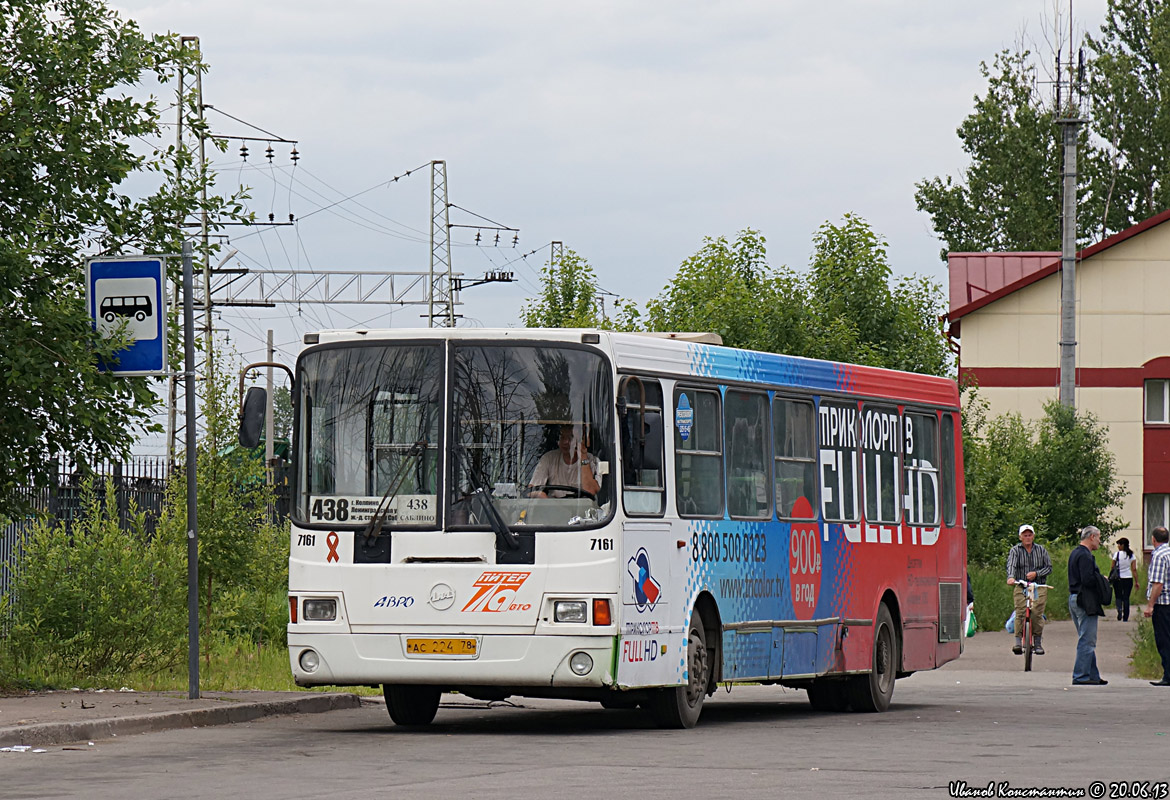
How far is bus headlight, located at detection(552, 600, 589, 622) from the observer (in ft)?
46.2

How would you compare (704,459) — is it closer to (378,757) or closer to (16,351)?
(378,757)

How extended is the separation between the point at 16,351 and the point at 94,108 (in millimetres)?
2299

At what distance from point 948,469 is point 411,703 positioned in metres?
7.29

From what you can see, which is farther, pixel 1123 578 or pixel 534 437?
pixel 1123 578

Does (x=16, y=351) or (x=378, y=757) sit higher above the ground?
(x=16, y=351)

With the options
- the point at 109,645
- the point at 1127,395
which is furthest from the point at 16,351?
the point at 1127,395

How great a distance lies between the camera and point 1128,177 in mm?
73125

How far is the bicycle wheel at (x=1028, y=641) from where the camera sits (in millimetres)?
26500

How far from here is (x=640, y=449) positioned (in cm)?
1457

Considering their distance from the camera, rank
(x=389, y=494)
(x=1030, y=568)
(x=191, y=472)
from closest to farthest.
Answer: (x=389, y=494), (x=191, y=472), (x=1030, y=568)

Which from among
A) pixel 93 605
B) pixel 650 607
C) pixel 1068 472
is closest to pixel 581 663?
pixel 650 607

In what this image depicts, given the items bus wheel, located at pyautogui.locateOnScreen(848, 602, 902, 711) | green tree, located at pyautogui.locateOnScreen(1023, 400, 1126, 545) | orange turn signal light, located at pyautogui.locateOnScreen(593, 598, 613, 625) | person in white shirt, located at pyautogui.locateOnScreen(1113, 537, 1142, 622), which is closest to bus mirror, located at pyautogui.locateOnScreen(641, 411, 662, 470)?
orange turn signal light, located at pyautogui.locateOnScreen(593, 598, 613, 625)

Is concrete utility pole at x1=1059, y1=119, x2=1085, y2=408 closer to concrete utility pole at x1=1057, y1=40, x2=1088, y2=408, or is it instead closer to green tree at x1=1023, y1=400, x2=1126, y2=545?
concrete utility pole at x1=1057, y1=40, x2=1088, y2=408

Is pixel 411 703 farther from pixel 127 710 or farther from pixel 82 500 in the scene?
pixel 82 500
